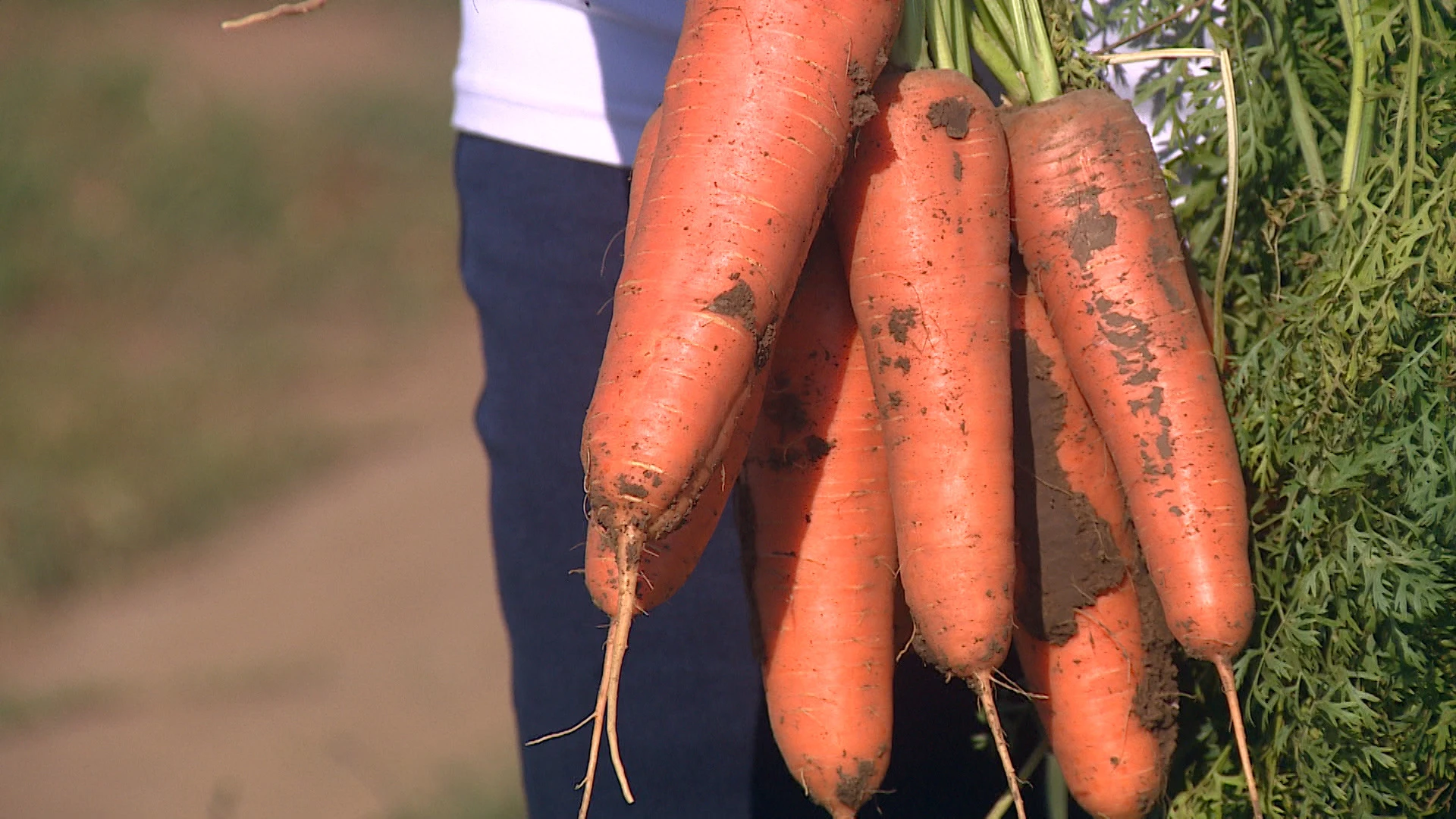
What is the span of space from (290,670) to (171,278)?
3.00 m

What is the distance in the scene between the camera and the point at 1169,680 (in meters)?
1.32

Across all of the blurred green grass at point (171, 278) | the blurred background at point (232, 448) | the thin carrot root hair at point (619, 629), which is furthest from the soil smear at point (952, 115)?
the blurred green grass at point (171, 278)

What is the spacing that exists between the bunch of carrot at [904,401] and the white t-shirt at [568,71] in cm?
21

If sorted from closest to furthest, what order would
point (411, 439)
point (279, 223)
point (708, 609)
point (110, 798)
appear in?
point (708, 609) < point (110, 798) < point (411, 439) < point (279, 223)

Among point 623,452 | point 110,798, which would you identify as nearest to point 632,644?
point 623,452

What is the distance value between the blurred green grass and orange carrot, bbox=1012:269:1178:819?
3.93m

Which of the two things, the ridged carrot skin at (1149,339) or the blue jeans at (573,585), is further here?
the blue jeans at (573,585)

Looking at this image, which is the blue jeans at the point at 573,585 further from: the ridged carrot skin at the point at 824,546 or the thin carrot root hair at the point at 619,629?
the thin carrot root hair at the point at 619,629

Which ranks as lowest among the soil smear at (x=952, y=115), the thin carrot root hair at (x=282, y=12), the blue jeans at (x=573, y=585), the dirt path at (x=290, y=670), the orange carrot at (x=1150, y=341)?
the dirt path at (x=290, y=670)

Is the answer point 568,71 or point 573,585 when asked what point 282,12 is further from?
point 573,585

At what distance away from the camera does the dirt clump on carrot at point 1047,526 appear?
51.0 inches

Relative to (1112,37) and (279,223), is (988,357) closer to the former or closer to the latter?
(1112,37)

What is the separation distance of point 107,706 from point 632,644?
284 cm

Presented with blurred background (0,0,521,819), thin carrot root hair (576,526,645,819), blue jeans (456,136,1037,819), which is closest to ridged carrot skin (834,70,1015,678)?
thin carrot root hair (576,526,645,819)
